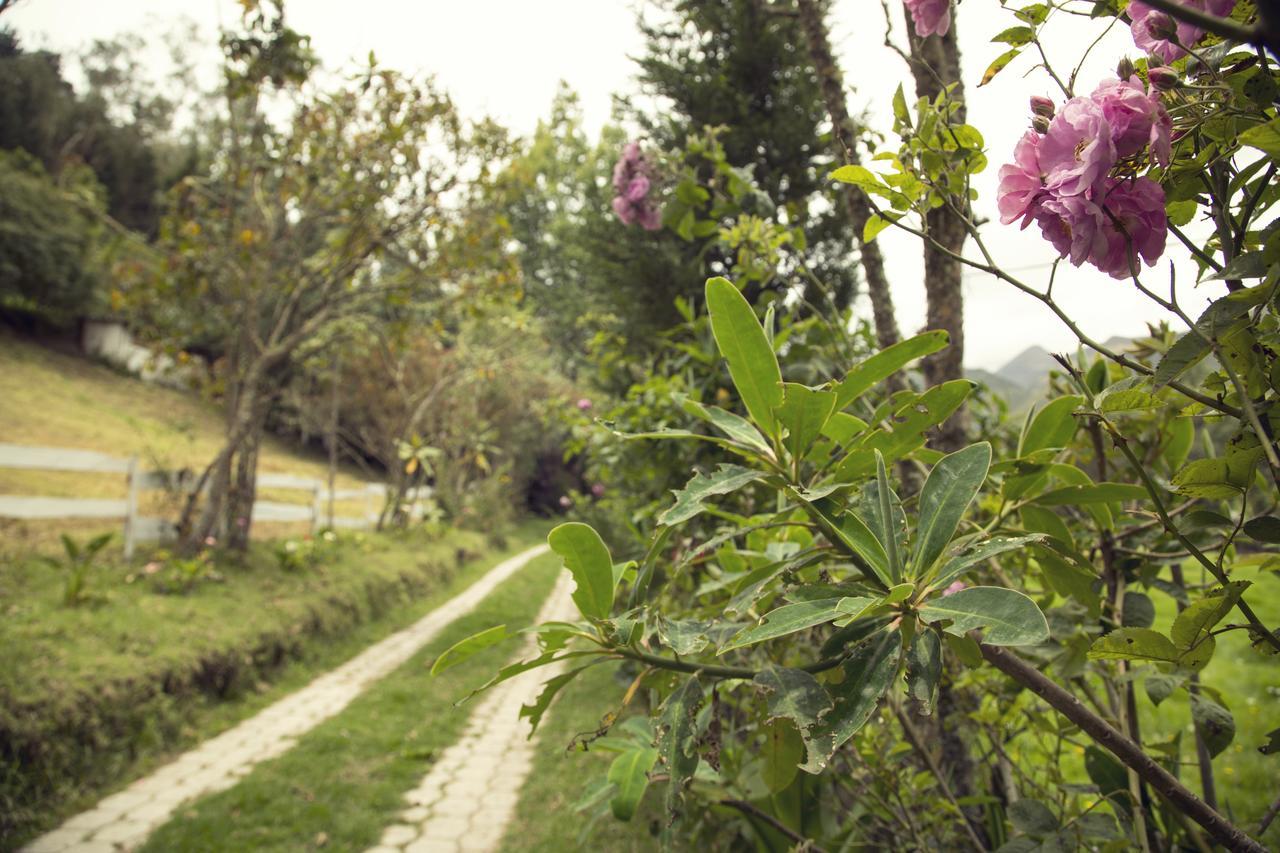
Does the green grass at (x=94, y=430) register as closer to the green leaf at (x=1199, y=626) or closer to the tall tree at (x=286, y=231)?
the tall tree at (x=286, y=231)

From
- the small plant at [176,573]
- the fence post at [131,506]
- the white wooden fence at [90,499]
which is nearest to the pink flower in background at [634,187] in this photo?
the small plant at [176,573]

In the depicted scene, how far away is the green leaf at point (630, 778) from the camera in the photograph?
0.96m

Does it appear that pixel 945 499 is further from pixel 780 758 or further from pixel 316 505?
pixel 316 505

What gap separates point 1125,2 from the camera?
1.94ft

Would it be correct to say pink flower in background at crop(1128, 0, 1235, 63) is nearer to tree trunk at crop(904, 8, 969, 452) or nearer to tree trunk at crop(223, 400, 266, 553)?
tree trunk at crop(904, 8, 969, 452)

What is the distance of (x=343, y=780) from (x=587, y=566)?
11.9 ft

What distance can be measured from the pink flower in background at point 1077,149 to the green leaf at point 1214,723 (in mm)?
705

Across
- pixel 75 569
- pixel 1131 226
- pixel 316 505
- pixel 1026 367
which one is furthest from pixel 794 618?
pixel 316 505

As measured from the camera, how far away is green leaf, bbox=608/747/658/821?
0.96 metres

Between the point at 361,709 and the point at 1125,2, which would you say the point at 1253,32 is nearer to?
the point at 1125,2

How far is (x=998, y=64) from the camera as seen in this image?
0.71 meters

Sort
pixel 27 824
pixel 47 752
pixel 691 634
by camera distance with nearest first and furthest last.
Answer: pixel 691 634, pixel 27 824, pixel 47 752

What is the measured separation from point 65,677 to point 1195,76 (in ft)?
15.0

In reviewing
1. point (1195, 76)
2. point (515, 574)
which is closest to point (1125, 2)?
point (1195, 76)
